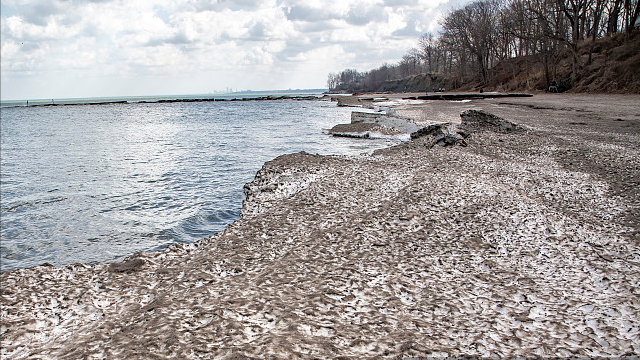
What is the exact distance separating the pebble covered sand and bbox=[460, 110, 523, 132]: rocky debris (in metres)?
8.46

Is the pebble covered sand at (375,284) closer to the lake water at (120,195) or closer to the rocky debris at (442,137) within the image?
the lake water at (120,195)

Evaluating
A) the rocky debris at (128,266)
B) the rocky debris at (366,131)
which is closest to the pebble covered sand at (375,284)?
the rocky debris at (128,266)

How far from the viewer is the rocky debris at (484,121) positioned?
51.8 ft

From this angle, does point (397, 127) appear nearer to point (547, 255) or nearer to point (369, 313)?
point (547, 255)

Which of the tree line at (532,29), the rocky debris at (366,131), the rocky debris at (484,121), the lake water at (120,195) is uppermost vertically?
the tree line at (532,29)

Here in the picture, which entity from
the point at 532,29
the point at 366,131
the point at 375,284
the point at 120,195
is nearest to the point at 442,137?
the point at 366,131

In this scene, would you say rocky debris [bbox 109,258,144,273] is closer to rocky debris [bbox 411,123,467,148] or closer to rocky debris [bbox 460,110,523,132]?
rocky debris [bbox 411,123,467,148]

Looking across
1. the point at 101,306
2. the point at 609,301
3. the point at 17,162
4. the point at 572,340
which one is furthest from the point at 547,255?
the point at 17,162

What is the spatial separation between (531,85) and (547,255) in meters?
55.4

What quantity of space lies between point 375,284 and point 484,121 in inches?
588

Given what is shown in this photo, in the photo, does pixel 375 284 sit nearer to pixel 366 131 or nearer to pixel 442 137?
pixel 442 137

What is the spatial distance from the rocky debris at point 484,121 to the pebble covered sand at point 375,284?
846 centimetres

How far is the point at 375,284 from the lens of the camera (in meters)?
3.80

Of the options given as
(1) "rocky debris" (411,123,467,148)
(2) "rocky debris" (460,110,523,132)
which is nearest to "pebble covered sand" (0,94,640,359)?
(1) "rocky debris" (411,123,467,148)
